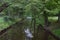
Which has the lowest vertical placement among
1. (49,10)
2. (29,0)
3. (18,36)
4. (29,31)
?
(18,36)

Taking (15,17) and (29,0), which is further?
(15,17)

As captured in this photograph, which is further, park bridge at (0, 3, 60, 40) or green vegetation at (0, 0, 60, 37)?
park bridge at (0, 3, 60, 40)

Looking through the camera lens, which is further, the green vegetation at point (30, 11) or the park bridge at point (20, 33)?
the park bridge at point (20, 33)

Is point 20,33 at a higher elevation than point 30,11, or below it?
below

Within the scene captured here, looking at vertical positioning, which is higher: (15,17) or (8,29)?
(15,17)

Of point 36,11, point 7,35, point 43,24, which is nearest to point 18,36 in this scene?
point 7,35

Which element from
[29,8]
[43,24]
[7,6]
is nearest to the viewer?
[29,8]

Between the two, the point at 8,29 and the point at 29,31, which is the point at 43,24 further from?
the point at 8,29

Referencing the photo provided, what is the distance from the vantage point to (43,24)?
400 cm

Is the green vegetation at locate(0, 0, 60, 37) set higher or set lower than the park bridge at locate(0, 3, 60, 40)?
higher

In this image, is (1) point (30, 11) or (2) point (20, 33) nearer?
(1) point (30, 11)

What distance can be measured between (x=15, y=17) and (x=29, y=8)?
0.68 m

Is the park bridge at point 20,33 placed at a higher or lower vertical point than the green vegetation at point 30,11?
lower

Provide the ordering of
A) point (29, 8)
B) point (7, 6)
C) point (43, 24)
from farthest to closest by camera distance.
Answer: point (43, 24) → point (7, 6) → point (29, 8)
